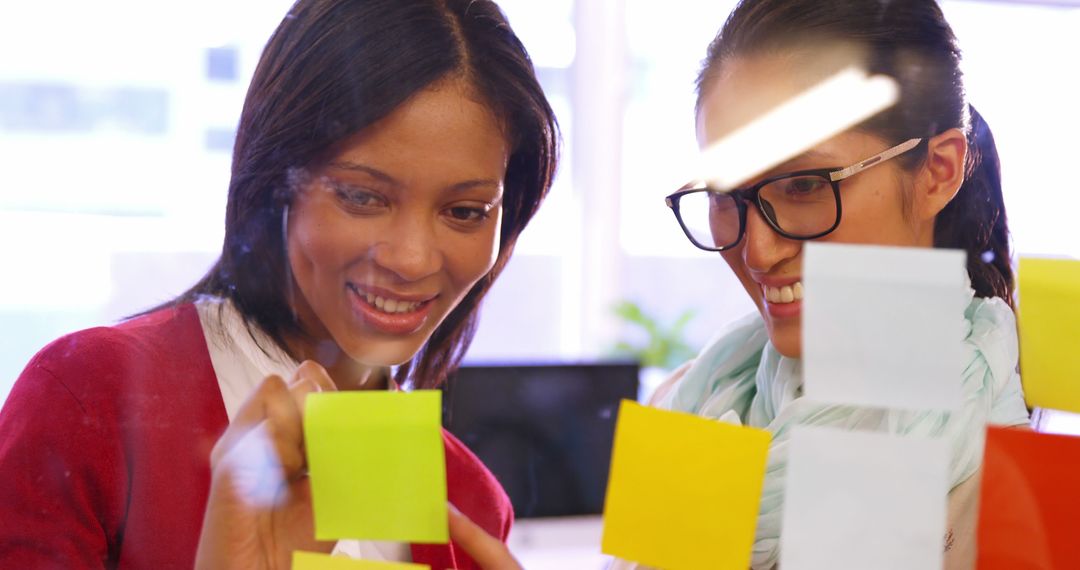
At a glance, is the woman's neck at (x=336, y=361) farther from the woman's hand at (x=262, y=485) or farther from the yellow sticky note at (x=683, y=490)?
the yellow sticky note at (x=683, y=490)

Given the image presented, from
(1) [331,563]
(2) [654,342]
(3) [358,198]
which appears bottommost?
(1) [331,563]

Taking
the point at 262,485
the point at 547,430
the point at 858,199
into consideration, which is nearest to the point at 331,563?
the point at 262,485

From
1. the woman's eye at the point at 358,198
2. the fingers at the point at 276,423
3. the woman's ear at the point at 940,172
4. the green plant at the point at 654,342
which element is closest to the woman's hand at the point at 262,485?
the fingers at the point at 276,423

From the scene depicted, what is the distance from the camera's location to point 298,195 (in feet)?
1.88

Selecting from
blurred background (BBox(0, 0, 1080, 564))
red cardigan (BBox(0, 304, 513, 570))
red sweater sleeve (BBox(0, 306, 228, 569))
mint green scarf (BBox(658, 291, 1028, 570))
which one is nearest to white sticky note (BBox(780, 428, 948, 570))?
mint green scarf (BBox(658, 291, 1028, 570))

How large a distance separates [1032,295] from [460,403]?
0.37 metres

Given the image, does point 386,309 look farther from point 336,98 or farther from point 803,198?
point 803,198

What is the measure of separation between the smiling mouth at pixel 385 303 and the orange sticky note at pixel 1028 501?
0.36 m

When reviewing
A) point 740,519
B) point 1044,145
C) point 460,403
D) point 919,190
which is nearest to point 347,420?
point 460,403

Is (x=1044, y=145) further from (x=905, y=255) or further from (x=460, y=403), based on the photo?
(x=460, y=403)

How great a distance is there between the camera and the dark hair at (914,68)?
563 mm

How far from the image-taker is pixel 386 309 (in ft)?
1.91

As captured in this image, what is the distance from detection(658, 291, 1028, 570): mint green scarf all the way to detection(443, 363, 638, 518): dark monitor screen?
0.17 feet

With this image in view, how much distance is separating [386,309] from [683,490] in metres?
0.21
